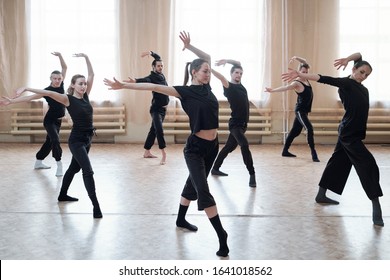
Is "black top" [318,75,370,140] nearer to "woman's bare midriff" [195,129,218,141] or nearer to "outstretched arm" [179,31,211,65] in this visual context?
"outstretched arm" [179,31,211,65]

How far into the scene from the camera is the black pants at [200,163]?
3.33 meters

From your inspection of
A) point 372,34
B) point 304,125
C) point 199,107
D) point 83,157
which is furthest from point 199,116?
point 372,34

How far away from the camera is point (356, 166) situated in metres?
4.11

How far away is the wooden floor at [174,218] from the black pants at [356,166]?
26 cm

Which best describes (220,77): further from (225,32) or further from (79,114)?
(225,32)

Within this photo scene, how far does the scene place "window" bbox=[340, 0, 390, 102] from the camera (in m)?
9.20

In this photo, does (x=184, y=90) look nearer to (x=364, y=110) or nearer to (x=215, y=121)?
(x=215, y=121)

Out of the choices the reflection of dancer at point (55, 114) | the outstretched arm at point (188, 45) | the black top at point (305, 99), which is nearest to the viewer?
the outstretched arm at point (188, 45)

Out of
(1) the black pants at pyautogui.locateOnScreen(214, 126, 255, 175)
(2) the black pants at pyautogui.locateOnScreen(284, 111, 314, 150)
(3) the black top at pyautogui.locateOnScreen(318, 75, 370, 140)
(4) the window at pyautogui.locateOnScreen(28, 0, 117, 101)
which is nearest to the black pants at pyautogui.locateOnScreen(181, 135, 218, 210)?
(3) the black top at pyautogui.locateOnScreen(318, 75, 370, 140)

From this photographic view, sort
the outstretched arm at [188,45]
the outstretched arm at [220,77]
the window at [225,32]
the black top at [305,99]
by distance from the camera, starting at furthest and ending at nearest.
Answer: the window at [225,32], the black top at [305,99], the outstretched arm at [220,77], the outstretched arm at [188,45]

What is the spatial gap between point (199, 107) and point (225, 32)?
628 cm

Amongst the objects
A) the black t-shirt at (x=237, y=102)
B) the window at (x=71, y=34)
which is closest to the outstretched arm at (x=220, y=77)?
the black t-shirt at (x=237, y=102)

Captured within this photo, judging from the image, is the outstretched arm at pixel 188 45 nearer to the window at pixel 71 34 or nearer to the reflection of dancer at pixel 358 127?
the reflection of dancer at pixel 358 127

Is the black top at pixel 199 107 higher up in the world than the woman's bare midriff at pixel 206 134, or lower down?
higher up
